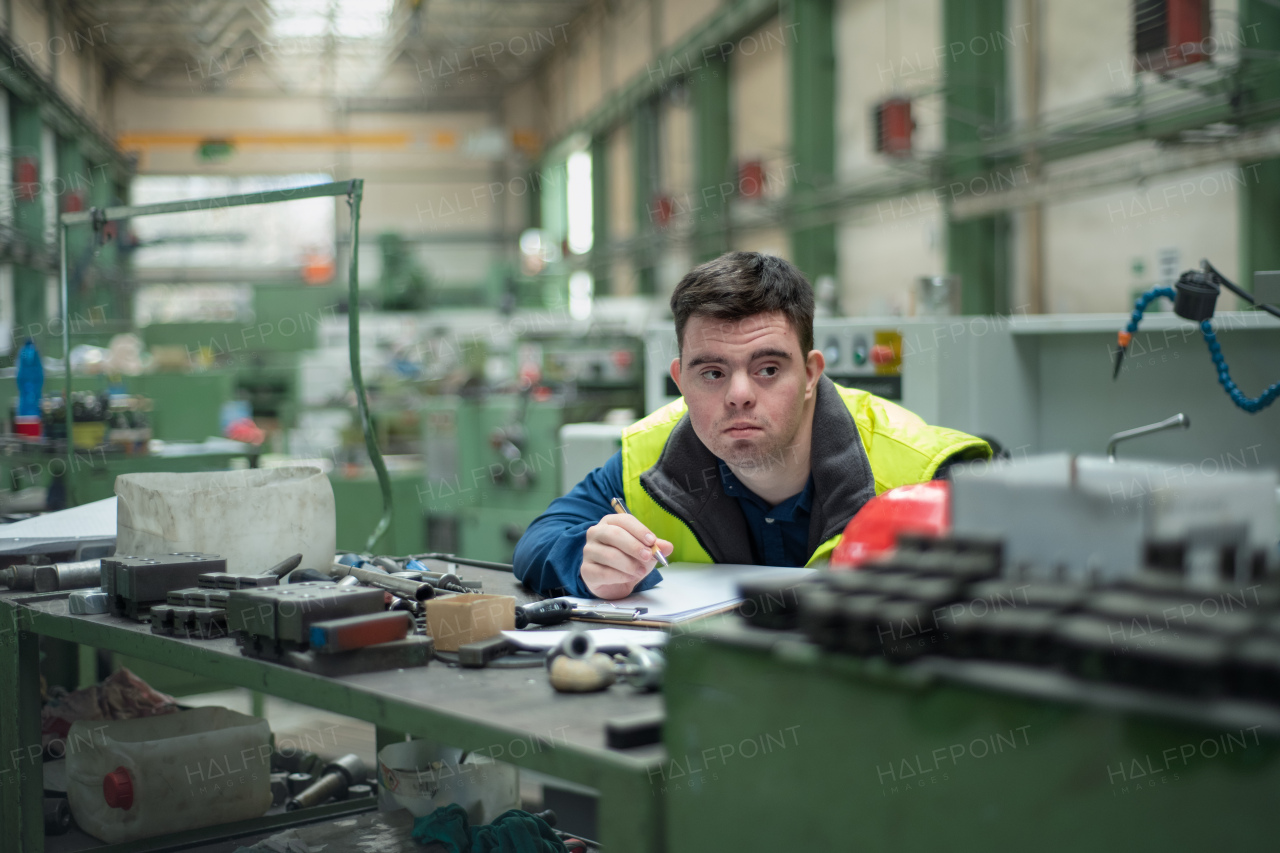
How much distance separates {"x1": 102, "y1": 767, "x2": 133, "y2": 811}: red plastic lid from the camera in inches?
55.4

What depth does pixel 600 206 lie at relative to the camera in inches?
374

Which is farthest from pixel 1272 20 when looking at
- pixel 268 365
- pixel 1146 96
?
pixel 268 365

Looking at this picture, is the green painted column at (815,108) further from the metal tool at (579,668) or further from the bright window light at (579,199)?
the metal tool at (579,668)

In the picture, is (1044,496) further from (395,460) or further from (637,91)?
(637,91)

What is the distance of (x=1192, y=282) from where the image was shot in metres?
1.80

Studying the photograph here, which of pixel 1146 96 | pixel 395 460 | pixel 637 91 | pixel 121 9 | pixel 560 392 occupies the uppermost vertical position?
pixel 121 9

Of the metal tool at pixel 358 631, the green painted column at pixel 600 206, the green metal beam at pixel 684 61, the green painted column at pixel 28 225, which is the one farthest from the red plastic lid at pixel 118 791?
the green painted column at pixel 600 206

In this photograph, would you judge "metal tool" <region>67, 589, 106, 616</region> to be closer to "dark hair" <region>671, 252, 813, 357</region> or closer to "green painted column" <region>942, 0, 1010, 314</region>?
"dark hair" <region>671, 252, 813, 357</region>

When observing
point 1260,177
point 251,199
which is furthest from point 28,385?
point 1260,177

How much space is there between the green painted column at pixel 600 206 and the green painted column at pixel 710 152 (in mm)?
2257

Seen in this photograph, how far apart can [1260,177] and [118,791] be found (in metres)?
3.26

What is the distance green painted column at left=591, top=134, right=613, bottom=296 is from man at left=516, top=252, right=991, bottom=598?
770 centimetres

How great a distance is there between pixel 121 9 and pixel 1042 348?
28.0ft

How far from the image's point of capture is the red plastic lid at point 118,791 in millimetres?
1407
